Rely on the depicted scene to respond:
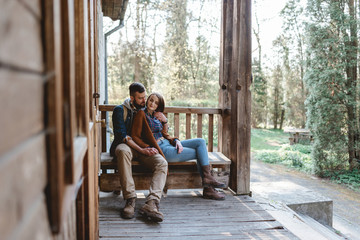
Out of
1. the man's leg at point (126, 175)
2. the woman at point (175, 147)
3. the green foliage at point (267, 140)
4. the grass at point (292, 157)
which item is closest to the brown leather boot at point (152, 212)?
the man's leg at point (126, 175)

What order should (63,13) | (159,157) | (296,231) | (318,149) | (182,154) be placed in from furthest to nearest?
(318,149)
(182,154)
(159,157)
(296,231)
(63,13)

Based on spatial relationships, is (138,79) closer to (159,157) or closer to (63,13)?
(159,157)

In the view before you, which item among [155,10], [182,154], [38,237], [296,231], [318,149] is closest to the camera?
[38,237]

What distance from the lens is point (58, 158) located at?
0.59m

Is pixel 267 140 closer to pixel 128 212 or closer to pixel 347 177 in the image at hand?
pixel 347 177

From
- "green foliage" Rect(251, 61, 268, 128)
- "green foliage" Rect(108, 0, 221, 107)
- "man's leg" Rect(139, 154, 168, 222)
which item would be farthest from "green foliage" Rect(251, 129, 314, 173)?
"man's leg" Rect(139, 154, 168, 222)

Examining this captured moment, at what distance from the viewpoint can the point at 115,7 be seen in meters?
5.39

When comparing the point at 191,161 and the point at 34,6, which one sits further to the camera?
the point at 191,161

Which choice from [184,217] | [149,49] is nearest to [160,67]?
[149,49]

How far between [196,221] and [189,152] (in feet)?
2.62

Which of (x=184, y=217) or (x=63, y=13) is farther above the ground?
(x=63, y=13)

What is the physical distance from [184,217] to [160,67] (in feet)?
33.8

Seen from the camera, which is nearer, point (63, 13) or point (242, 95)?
point (63, 13)

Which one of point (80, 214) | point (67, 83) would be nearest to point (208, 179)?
point (80, 214)
